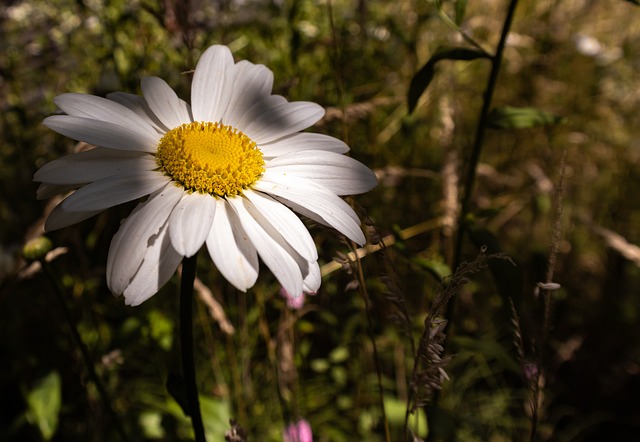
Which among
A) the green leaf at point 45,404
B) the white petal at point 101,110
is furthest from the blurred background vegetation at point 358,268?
the white petal at point 101,110

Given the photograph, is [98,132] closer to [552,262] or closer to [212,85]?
[212,85]

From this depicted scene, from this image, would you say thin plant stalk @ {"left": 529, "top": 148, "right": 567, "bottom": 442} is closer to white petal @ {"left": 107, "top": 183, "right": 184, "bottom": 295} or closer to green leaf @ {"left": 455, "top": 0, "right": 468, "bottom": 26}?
green leaf @ {"left": 455, "top": 0, "right": 468, "bottom": 26}

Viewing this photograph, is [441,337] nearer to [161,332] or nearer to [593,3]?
[161,332]

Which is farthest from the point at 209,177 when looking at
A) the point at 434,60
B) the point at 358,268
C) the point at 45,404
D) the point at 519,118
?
the point at 45,404

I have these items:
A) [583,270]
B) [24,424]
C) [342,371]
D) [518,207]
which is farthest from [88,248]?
[583,270]

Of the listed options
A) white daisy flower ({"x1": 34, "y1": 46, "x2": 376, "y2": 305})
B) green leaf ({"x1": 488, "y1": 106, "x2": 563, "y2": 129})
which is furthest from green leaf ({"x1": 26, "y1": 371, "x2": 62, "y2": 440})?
green leaf ({"x1": 488, "y1": 106, "x2": 563, "y2": 129})
